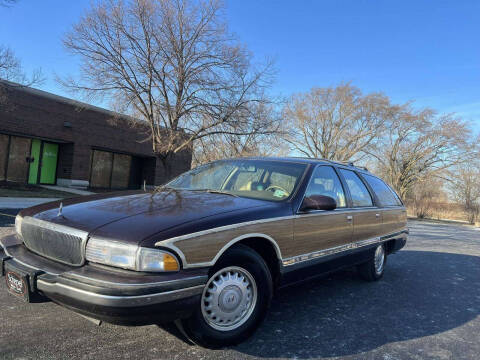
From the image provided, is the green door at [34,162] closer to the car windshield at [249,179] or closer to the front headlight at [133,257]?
the car windshield at [249,179]

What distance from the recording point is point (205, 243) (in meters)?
2.42

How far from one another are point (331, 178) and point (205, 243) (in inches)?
86.8

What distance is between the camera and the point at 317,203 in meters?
3.28

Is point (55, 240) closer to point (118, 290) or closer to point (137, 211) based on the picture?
point (137, 211)

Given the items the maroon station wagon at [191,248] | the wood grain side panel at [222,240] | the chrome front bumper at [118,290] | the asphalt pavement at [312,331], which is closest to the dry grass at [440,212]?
the asphalt pavement at [312,331]

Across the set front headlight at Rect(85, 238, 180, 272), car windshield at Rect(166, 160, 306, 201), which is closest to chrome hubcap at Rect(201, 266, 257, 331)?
front headlight at Rect(85, 238, 180, 272)

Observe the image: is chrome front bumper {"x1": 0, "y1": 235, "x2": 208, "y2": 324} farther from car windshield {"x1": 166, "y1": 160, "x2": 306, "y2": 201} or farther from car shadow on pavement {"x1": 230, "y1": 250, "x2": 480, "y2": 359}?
car windshield {"x1": 166, "y1": 160, "x2": 306, "y2": 201}

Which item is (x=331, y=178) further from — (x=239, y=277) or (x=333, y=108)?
(x=333, y=108)

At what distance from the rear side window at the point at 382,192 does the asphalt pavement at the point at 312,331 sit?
4.31ft

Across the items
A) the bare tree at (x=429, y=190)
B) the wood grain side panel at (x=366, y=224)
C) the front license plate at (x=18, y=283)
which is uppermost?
the bare tree at (x=429, y=190)

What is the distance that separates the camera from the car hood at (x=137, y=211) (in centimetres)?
237

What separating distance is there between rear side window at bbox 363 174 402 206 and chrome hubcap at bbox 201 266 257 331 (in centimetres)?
302

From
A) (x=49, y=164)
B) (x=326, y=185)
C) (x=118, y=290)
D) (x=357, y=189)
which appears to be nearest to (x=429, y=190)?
(x=49, y=164)

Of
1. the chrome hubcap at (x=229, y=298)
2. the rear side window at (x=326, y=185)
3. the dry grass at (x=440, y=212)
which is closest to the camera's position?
the chrome hubcap at (x=229, y=298)
